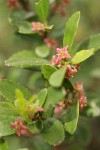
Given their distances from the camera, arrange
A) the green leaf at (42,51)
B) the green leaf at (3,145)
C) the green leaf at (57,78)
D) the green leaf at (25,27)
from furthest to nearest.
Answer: the green leaf at (42,51), the green leaf at (25,27), the green leaf at (3,145), the green leaf at (57,78)

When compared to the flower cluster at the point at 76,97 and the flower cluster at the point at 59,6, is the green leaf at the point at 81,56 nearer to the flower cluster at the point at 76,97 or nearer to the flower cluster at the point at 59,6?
the flower cluster at the point at 76,97

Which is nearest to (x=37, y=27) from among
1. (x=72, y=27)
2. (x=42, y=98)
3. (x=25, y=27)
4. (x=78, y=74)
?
(x=25, y=27)

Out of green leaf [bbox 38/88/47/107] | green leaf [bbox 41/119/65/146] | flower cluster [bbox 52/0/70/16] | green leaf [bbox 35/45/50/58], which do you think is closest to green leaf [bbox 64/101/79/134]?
green leaf [bbox 41/119/65/146]

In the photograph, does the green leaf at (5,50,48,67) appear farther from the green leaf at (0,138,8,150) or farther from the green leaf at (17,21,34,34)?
the green leaf at (0,138,8,150)

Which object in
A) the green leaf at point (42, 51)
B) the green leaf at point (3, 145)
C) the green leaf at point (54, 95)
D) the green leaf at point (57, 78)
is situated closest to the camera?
the green leaf at point (57, 78)

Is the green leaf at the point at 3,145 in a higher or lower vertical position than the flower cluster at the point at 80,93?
lower

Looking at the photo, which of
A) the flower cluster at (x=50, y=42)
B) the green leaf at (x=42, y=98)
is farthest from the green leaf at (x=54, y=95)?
the flower cluster at (x=50, y=42)
